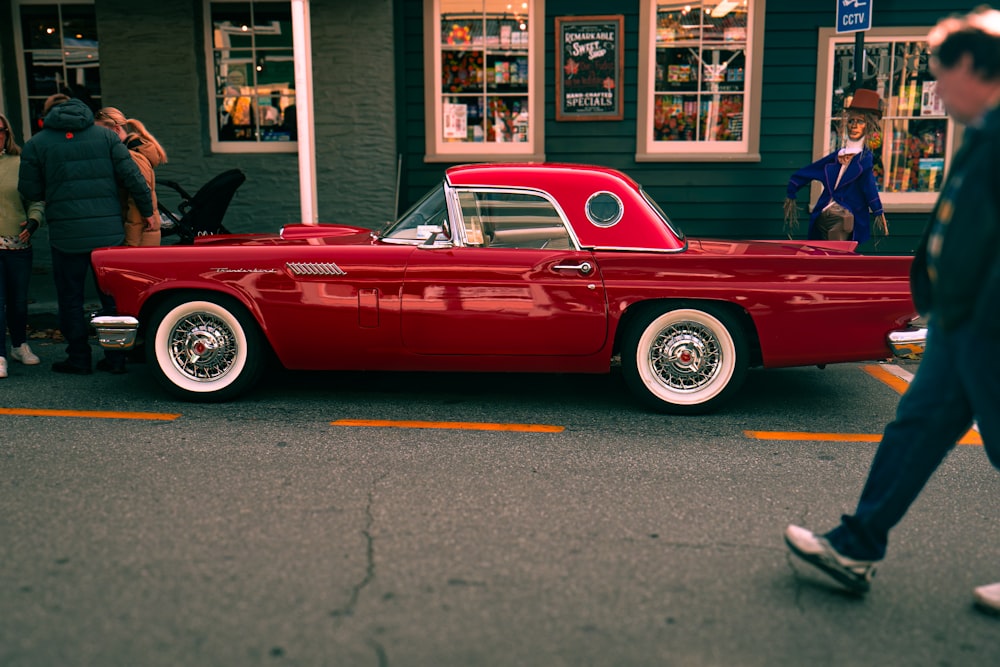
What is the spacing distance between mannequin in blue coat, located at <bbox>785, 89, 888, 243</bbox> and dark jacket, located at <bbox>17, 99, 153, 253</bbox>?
5446mm

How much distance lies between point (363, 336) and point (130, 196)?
244 cm

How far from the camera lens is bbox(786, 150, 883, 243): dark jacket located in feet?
26.2

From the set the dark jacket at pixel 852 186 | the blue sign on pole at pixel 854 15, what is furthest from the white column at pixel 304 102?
the blue sign on pole at pixel 854 15

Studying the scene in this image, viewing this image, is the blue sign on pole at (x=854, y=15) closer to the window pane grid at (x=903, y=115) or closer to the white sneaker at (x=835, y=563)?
the window pane grid at (x=903, y=115)

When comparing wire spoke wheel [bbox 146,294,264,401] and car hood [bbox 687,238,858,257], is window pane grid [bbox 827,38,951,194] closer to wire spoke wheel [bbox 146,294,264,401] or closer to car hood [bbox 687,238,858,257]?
car hood [bbox 687,238,858,257]

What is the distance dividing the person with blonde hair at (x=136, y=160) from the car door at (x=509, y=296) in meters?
2.56

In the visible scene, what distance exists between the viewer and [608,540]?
3.67m

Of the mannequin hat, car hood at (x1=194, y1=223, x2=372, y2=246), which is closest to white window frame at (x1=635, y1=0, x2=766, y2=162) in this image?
the mannequin hat

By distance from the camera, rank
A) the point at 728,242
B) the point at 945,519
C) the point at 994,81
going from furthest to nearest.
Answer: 1. the point at 728,242
2. the point at 945,519
3. the point at 994,81

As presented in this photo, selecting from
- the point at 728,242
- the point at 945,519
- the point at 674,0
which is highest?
the point at 674,0

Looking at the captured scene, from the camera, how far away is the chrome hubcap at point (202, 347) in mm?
5730

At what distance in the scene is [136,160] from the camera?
23.5 feet

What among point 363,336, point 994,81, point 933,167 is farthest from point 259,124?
point 994,81

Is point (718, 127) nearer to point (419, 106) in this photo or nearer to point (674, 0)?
point (674, 0)
